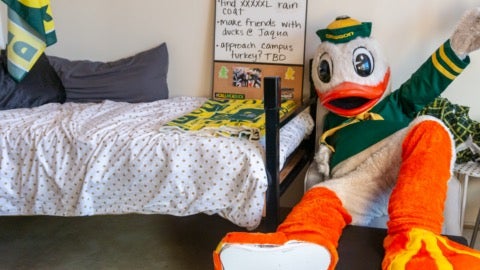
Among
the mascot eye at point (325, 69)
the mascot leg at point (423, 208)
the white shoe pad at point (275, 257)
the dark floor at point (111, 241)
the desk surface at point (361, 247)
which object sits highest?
the mascot eye at point (325, 69)

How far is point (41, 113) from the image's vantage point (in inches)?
73.4

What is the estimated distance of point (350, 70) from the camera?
1.61 meters

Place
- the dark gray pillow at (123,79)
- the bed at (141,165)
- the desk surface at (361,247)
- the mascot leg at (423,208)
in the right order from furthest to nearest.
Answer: the dark gray pillow at (123,79)
the bed at (141,165)
the desk surface at (361,247)
the mascot leg at (423,208)

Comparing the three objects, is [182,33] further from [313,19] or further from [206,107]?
[313,19]

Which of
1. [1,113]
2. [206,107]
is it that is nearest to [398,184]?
[206,107]

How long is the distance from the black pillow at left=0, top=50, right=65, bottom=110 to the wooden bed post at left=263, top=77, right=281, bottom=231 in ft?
3.83

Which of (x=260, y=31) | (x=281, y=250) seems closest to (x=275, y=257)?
(x=281, y=250)

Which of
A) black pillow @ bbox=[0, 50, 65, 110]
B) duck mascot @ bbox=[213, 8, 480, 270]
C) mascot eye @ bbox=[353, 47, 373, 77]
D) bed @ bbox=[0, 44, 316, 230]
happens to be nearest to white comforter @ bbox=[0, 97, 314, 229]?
bed @ bbox=[0, 44, 316, 230]

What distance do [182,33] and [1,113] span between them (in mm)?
814

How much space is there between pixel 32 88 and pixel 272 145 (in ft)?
4.01

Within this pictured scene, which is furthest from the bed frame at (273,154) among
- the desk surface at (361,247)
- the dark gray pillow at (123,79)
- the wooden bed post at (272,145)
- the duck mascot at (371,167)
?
the dark gray pillow at (123,79)

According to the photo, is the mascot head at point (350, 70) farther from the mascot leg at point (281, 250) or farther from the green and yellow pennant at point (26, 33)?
the green and yellow pennant at point (26, 33)

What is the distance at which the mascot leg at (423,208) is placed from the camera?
1102 mm

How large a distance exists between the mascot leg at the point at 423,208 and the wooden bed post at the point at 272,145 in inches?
13.2
